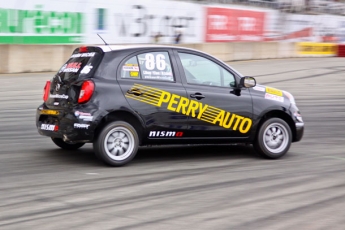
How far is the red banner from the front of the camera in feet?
114

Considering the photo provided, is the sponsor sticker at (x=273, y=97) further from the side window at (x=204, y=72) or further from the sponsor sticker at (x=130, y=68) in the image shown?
the sponsor sticker at (x=130, y=68)

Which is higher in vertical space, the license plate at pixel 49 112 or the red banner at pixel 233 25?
the red banner at pixel 233 25

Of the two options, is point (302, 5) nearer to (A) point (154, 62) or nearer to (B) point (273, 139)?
(B) point (273, 139)

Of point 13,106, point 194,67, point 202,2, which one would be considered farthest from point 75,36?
point 194,67

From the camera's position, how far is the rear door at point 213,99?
862 centimetres

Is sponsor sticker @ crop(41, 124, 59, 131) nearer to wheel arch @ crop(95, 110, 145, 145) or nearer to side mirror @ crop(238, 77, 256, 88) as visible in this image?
wheel arch @ crop(95, 110, 145, 145)

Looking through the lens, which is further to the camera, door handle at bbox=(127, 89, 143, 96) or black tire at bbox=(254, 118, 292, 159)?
black tire at bbox=(254, 118, 292, 159)

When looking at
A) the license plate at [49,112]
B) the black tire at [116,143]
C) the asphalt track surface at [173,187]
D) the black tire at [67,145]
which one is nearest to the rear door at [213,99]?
the asphalt track surface at [173,187]

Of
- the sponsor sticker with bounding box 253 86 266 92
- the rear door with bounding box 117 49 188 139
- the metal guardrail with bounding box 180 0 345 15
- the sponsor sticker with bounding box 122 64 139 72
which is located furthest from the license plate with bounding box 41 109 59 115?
the metal guardrail with bounding box 180 0 345 15

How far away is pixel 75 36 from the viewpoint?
2727cm

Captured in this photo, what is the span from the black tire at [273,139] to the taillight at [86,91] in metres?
2.53

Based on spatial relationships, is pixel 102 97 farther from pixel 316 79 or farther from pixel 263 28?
pixel 263 28

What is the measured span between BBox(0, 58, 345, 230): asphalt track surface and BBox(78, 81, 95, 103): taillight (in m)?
0.87

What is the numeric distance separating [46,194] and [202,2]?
1133 inches
